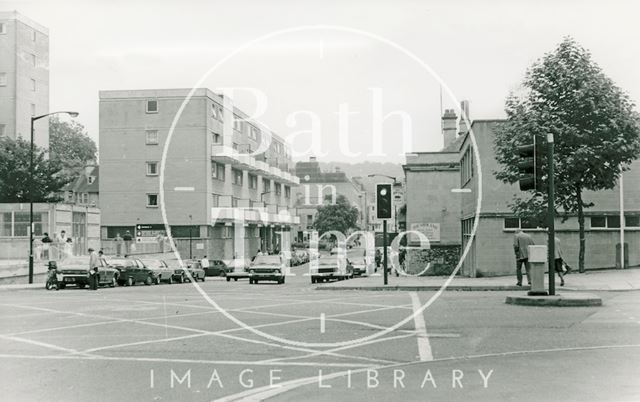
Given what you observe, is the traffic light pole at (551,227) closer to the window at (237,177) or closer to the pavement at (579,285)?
the pavement at (579,285)

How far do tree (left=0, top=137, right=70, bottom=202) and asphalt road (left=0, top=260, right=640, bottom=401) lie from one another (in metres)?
48.8

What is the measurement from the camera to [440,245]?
1783 inches

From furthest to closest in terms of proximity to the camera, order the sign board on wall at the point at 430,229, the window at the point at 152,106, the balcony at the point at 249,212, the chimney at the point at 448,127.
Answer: the balcony at the point at 249,212 → the window at the point at 152,106 → the chimney at the point at 448,127 → the sign board on wall at the point at 430,229

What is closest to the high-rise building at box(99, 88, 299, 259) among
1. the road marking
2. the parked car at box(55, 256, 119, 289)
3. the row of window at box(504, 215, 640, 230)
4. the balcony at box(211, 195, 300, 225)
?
the balcony at box(211, 195, 300, 225)

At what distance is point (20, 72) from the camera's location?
68438mm

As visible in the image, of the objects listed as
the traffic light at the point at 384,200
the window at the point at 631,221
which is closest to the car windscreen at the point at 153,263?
the traffic light at the point at 384,200

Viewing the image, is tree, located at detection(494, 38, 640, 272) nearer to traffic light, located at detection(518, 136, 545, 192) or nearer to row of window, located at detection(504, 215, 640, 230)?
row of window, located at detection(504, 215, 640, 230)

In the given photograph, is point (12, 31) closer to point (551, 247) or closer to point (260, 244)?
point (260, 244)

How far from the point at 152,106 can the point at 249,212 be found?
15864mm

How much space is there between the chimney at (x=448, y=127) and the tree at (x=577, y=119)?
3201 cm

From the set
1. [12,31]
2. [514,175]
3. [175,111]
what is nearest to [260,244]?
[175,111]

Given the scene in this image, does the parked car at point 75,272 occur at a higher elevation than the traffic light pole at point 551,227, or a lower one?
lower

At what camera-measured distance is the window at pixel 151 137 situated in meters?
63.3

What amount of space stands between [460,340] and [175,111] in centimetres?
5488
